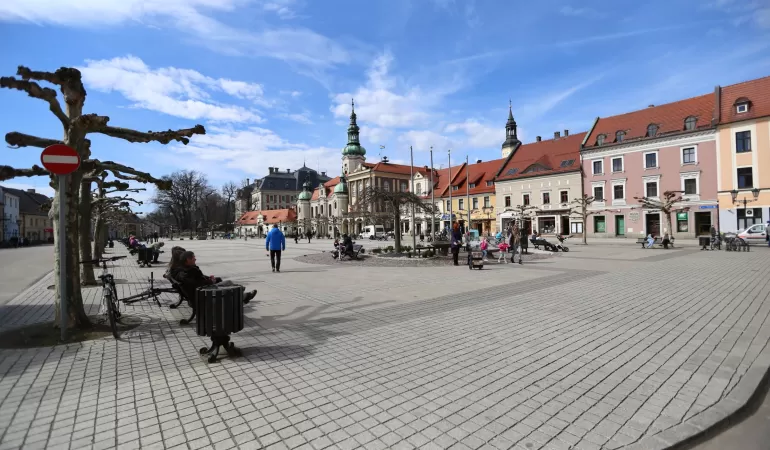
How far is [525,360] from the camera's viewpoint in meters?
4.67

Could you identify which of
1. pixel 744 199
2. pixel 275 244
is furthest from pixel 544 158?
pixel 275 244

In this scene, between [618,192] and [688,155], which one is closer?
[688,155]

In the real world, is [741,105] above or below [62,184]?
above

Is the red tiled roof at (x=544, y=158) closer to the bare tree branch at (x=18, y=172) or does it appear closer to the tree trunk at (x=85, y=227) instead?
the tree trunk at (x=85, y=227)

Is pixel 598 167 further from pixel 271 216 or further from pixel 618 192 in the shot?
pixel 271 216

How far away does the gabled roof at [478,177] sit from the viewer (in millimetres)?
54906

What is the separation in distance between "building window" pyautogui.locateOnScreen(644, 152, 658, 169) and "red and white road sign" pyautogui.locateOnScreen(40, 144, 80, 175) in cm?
4621

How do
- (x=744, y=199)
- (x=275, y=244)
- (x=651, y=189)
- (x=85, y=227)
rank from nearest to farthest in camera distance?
(x=85, y=227)
(x=275, y=244)
(x=744, y=199)
(x=651, y=189)

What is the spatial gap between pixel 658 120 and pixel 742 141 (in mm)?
8175

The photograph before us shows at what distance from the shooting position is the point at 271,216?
4045 inches

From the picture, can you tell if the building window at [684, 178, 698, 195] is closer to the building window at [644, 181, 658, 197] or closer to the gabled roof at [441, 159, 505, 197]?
the building window at [644, 181, 658, 197]

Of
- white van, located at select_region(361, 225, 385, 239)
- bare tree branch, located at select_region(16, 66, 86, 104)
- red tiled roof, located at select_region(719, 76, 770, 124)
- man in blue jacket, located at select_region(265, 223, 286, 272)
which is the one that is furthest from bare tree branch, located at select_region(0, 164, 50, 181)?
white van, located at select_region(361, 225, 385, 239)

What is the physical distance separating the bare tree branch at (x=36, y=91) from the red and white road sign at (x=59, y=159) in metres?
0.76

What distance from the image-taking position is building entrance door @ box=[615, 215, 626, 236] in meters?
40.5
